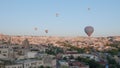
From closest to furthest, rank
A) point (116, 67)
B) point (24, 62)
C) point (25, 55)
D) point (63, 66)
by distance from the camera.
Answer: point (24, 62) < point (63, 66) < point (116, 67) < point (25, 55)

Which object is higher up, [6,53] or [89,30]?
[89,30]

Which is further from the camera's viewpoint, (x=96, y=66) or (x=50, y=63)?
(x=96, y=66)

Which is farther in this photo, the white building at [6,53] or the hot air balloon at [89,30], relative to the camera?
the white building at [6,53]

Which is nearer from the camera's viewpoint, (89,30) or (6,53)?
(89,30)

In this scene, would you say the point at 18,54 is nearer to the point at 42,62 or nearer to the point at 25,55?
the point at 25,55

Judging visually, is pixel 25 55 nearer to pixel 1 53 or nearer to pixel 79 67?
pixel 1 53

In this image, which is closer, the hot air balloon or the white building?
the hot air balloon

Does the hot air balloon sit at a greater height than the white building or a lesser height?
greater

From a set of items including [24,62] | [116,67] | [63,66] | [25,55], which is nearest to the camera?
[24,62]

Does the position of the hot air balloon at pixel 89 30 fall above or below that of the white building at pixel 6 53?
above

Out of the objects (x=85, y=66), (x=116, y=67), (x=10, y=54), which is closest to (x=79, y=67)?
(x=85, y=66)
